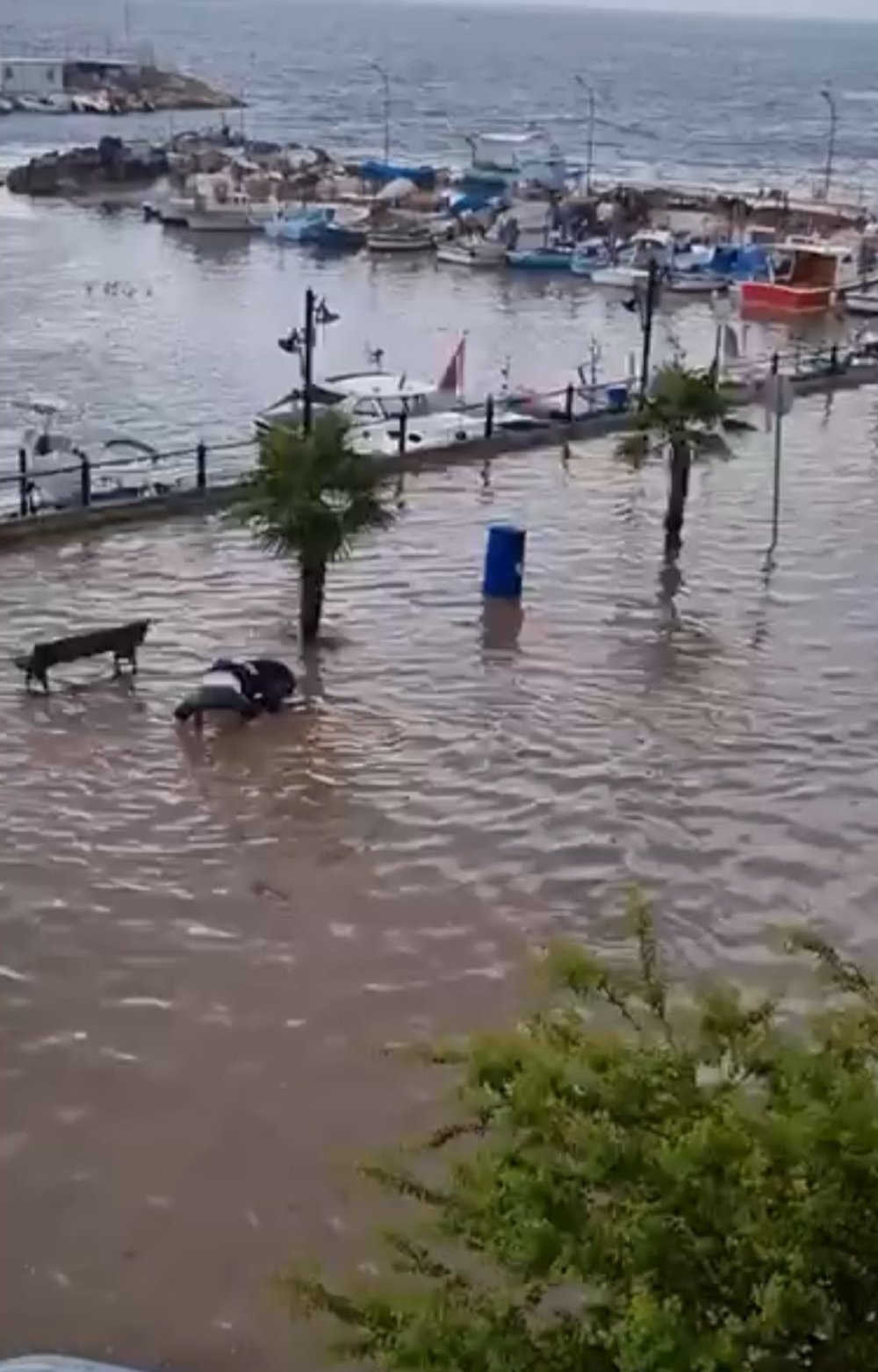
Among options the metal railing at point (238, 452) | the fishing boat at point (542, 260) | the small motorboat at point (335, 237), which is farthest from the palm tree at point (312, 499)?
the small motorboat at point (335, 237)

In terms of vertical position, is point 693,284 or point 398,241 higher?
point 398,241

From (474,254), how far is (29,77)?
366ft

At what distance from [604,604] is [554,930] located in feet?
27.6

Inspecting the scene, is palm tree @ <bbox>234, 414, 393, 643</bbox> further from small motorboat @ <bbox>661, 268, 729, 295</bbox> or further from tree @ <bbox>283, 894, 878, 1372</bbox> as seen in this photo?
small motorboat @ <bbox>661, 268, 729, 295</bbox>

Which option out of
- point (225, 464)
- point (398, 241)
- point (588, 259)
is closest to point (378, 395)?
point (225, 464)

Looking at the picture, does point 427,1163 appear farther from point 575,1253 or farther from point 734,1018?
point 575,1253

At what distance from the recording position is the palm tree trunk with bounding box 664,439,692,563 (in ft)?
76.9

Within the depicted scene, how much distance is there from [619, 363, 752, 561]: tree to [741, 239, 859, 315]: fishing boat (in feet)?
112

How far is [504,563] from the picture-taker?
853 inches

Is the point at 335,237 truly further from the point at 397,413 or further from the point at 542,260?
the point at 397,413

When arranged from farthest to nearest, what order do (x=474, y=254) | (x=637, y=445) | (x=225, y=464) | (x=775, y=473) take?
(x=474, y=254) < (x=225, y=464) < (x=775, y=473) < (x=637, y=445)

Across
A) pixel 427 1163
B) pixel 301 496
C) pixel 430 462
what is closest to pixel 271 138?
pixel 430 462

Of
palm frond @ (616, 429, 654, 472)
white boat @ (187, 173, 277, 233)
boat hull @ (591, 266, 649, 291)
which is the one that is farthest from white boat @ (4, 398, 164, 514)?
white boat @ (187, 173, 277, 233)

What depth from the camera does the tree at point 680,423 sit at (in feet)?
76.1
